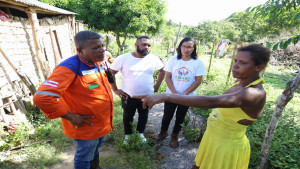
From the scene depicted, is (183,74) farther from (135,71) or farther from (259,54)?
(259,54)

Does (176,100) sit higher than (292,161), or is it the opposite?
(176,100)

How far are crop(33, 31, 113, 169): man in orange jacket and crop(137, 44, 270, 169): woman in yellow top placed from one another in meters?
0.84

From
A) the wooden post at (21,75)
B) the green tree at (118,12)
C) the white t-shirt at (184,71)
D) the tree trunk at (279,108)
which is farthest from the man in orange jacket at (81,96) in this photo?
the green tree at (118,12)

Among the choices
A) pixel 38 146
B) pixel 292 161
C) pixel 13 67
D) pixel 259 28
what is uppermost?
pixel 259 28

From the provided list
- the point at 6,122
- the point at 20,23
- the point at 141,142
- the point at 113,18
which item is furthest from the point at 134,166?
the point at 113,18

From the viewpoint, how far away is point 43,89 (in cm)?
137

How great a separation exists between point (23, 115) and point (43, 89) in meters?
2.90

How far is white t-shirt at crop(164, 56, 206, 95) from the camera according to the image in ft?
8.77

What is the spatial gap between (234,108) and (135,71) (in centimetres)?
161

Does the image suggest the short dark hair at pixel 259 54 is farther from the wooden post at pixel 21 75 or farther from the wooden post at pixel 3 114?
the wooden post at pixel 21 75

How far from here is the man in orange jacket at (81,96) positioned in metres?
1.41

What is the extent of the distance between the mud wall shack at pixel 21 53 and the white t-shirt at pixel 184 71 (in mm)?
3409

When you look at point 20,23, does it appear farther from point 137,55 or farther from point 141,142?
point 141,142

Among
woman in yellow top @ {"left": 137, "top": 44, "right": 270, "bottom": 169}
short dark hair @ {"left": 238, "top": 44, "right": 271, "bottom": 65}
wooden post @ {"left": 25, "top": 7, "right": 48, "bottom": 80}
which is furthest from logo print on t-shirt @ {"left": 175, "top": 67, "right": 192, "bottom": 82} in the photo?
wooden post @ {"left": 25, "top": 7, "right": 48, "bottom": 80}
